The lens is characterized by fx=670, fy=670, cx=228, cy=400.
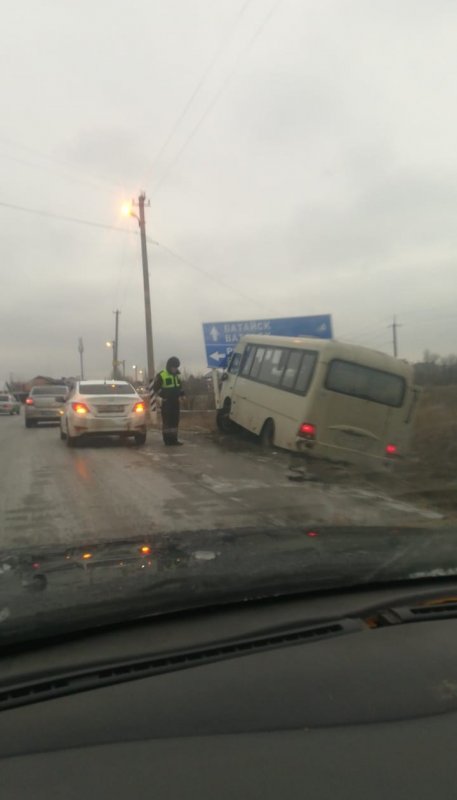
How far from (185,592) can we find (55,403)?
23.5 m

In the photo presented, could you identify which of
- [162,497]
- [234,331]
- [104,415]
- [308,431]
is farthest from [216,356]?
[162,497]

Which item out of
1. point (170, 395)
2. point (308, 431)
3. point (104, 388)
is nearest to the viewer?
point (308, 431)

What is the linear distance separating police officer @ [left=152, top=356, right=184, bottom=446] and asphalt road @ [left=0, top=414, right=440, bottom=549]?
153cm

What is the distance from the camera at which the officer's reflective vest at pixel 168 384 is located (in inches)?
621

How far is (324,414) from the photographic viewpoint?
12.7 metres

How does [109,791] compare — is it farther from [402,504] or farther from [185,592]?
[402,504]

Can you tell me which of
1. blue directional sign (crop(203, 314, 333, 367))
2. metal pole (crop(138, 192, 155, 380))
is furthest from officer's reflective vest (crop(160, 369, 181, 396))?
blue directional sign (crop(203, 314, 333, 367))

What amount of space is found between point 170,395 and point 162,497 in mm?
7086

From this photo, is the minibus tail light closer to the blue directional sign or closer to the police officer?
the police officer

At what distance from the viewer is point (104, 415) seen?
15.3 metres

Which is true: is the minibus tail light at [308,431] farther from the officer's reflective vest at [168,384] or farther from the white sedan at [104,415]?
the white sedan at [104,415]

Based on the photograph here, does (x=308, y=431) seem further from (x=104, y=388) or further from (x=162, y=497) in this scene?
(x=104, y=388)

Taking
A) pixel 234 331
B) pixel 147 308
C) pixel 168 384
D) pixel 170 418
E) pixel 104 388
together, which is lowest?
pixel 170 418

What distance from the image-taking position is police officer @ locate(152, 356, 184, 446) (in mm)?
15805
